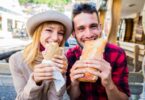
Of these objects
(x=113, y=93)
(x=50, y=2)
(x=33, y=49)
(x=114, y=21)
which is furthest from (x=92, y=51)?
(x=50, y=2)

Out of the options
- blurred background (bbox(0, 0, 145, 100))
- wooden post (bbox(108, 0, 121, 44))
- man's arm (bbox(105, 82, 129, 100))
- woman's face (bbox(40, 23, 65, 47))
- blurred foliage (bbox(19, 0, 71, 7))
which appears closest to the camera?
man's arm (bbox(105, 82, 129, 100))

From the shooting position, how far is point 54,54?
2.04m

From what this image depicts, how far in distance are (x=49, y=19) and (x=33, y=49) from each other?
21 cm

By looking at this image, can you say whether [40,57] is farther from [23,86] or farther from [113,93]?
[113,93]

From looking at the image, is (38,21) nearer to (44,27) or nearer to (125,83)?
(44,27)

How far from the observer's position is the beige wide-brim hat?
2.17m

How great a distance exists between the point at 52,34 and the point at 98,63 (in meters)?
0.38

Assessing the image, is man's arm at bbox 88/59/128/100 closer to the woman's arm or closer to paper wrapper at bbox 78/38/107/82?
paper wrapper at bbox 78/38/107/82

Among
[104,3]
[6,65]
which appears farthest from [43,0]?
[6,65]

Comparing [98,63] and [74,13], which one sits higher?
[74,13]

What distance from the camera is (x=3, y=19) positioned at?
38.1 meters

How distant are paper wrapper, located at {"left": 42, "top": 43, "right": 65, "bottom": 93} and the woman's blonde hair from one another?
108 millimetres

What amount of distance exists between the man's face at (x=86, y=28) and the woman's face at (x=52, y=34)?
103 millimetres

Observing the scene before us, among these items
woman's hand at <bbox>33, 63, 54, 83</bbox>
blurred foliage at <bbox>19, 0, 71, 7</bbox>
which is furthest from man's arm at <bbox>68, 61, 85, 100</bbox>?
blurred foliage at <bbox>19, 0, 71, 7</bbox>
